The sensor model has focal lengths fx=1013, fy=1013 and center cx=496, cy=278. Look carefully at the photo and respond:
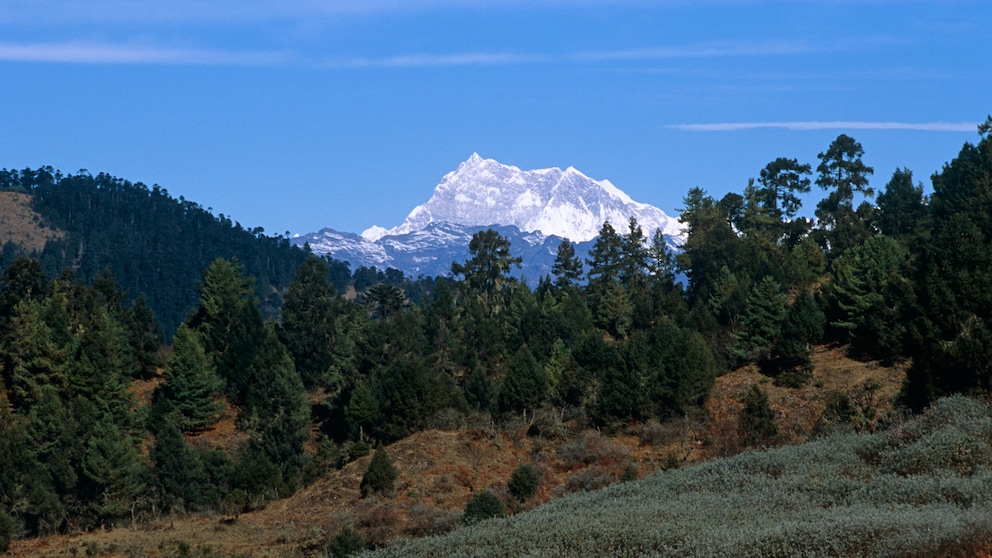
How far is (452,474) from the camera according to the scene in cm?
6047

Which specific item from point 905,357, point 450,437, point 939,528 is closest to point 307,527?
point 450,437

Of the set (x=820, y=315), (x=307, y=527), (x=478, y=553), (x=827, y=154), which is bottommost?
(x=307, y=527)

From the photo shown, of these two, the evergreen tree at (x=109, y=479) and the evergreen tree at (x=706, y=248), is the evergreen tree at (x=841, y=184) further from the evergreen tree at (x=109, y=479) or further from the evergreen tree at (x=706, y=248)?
the evergreen tree at (x=109, y=479)

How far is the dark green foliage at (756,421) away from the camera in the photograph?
5950 centimetres

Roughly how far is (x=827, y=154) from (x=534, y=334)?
163 ft

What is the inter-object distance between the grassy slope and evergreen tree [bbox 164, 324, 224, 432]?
34.4 meters

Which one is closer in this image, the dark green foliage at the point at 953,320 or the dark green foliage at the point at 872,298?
the dark green foliage at the point at 953,320

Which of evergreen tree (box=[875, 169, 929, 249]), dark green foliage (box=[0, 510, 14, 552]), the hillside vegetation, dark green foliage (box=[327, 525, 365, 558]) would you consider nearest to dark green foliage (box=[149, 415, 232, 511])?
dark green foliage (box=[0, 510, 14, 552])

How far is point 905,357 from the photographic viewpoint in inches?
2756

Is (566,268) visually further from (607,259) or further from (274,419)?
(274,419)

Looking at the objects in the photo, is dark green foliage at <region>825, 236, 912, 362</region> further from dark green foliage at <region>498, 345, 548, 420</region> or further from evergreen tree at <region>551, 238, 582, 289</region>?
evergreen tree at <region>551, 238, 582, 289</region>

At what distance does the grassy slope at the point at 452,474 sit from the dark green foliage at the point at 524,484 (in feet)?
1.90

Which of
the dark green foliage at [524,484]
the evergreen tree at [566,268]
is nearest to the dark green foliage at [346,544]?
the dark green foliage at [524,484]

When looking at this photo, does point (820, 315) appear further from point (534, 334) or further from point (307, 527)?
point (307, 527)
